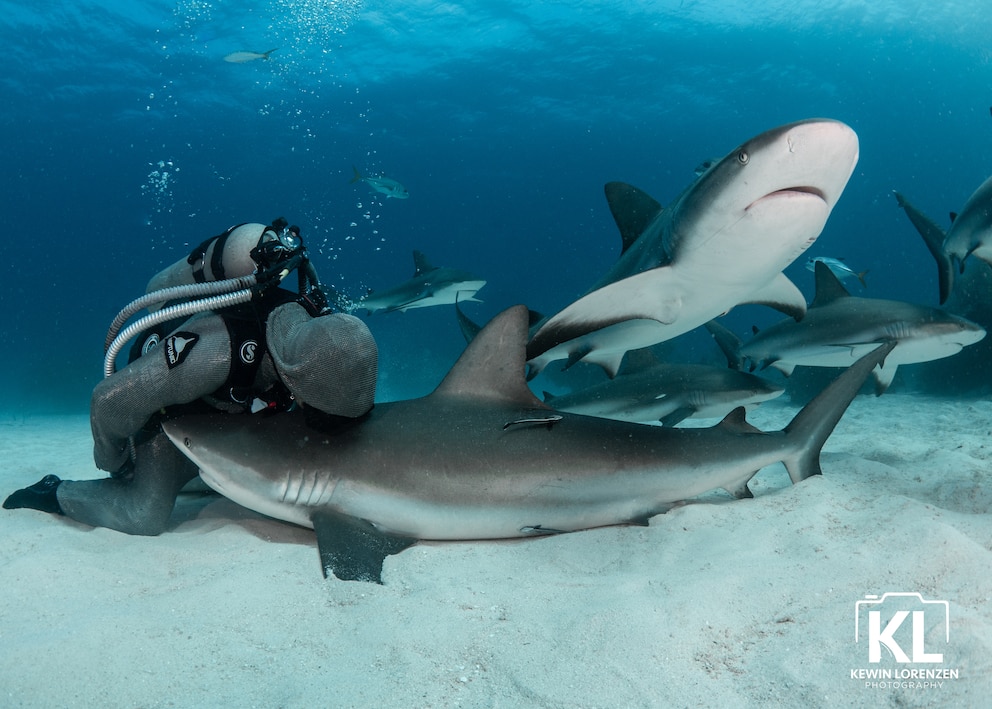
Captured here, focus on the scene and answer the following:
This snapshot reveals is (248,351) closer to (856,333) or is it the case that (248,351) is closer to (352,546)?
(352,546)

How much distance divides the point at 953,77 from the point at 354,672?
207 ft

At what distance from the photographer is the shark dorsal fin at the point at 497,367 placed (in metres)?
3.20

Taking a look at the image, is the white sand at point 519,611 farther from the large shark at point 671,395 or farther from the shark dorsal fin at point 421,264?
the shark dorsal fin at point 421,264

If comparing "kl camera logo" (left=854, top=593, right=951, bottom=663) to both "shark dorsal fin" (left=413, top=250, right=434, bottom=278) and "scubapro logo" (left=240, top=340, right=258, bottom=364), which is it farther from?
"shark dorsal fin" (left=413, top=250, right=434, bottom=278)

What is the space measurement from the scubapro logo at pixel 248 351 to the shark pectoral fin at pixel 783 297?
366cm

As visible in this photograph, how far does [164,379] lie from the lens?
2826 millimetres

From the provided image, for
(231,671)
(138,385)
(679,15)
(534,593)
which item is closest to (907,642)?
(534,593)

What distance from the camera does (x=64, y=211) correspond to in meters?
51.2

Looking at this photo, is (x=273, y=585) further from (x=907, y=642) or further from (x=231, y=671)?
(x=907, y=642)

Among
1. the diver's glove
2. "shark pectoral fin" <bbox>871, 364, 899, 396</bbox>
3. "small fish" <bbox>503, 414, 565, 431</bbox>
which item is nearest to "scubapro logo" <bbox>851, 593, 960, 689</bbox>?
"small fish" <bbox>503, 414, 565, 431</bbox>

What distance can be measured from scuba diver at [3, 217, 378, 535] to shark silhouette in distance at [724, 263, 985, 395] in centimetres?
507

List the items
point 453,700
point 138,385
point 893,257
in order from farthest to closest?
point 893,257
point 138,385
point 453,700

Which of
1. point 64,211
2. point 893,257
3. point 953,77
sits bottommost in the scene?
point 893,257

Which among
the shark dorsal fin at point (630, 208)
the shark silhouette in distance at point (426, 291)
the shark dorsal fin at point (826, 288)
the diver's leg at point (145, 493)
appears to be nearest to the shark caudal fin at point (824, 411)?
the shark dorsal fin at point (630, 208)
